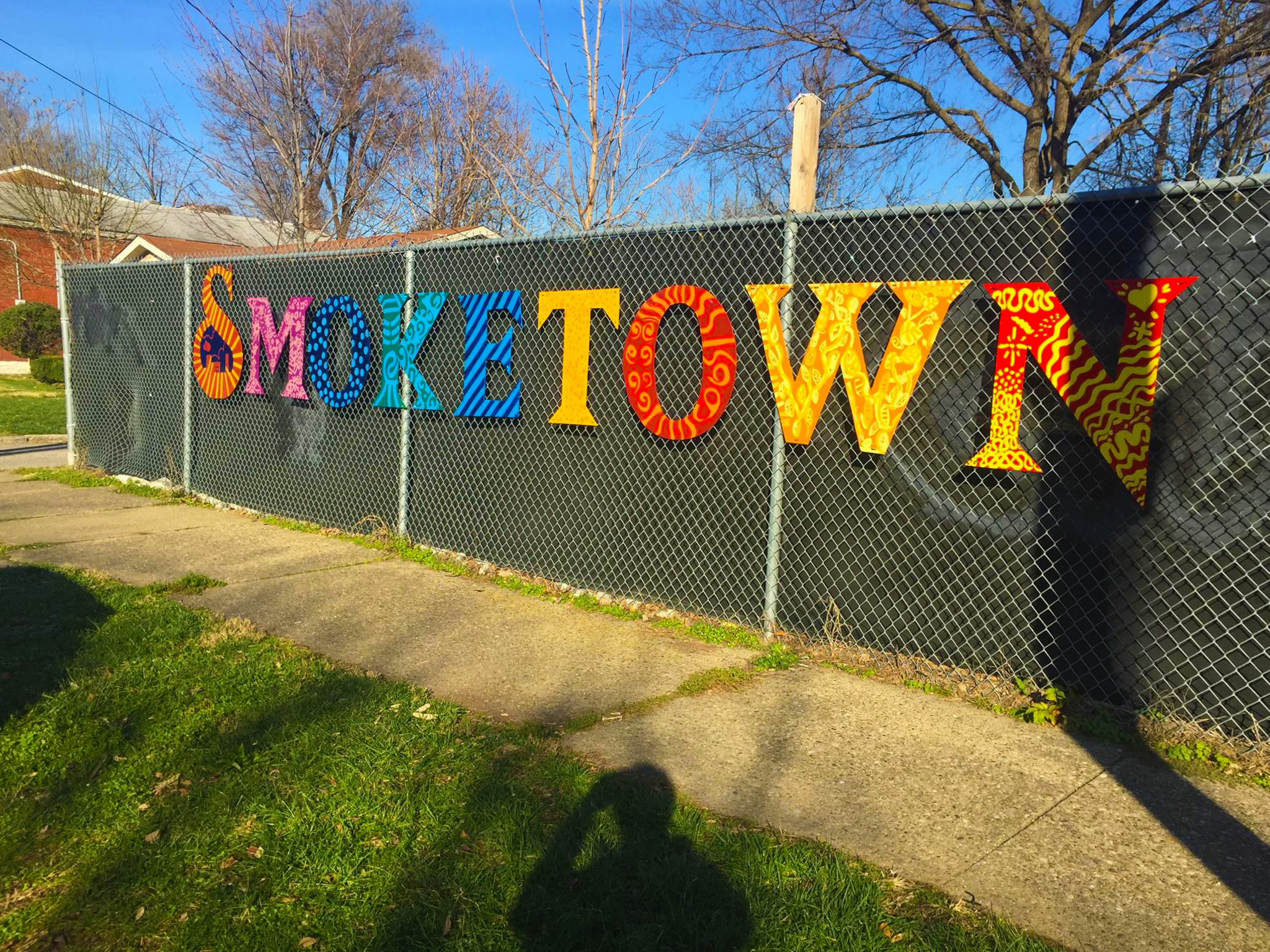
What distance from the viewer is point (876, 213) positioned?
177 inches

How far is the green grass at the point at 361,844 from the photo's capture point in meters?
2.46

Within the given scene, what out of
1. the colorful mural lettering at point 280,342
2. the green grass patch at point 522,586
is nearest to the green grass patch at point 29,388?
the colorful mural lettering at point 280,342

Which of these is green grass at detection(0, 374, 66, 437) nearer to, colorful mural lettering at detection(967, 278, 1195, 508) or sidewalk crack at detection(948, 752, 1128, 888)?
colorful mural lettering at detection(967, 278, 1195, 508)

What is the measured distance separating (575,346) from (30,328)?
28.1 m

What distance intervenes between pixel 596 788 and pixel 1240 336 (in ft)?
9.95

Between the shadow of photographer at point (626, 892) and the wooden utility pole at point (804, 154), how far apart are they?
3198 mm

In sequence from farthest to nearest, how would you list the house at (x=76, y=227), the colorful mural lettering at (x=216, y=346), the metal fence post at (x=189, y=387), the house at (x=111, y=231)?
the house at (x=76, y=227), the house at (x=111, y=231), the metal fence post at (x=189, y=387), the colorful mural lettering at (x=216, y=346)

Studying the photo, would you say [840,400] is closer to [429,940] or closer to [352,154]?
[429,940]

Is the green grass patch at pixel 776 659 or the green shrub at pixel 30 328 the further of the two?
the green shrub at pixel 30 328

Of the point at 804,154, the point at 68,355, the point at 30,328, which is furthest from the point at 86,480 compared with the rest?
the point at 30,328

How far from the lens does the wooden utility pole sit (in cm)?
484

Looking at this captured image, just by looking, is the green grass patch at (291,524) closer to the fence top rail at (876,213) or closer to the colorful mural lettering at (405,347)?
the colorful mural lettering at (405,347)

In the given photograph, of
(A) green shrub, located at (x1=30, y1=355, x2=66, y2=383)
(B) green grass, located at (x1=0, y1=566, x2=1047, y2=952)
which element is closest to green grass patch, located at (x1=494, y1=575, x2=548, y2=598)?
(B) green grass, located at (x1=0, y1=566, x2=1047, y2=952)

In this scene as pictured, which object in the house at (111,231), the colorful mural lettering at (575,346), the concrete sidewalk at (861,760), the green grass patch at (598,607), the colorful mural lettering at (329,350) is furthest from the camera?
the house at (111,231)
